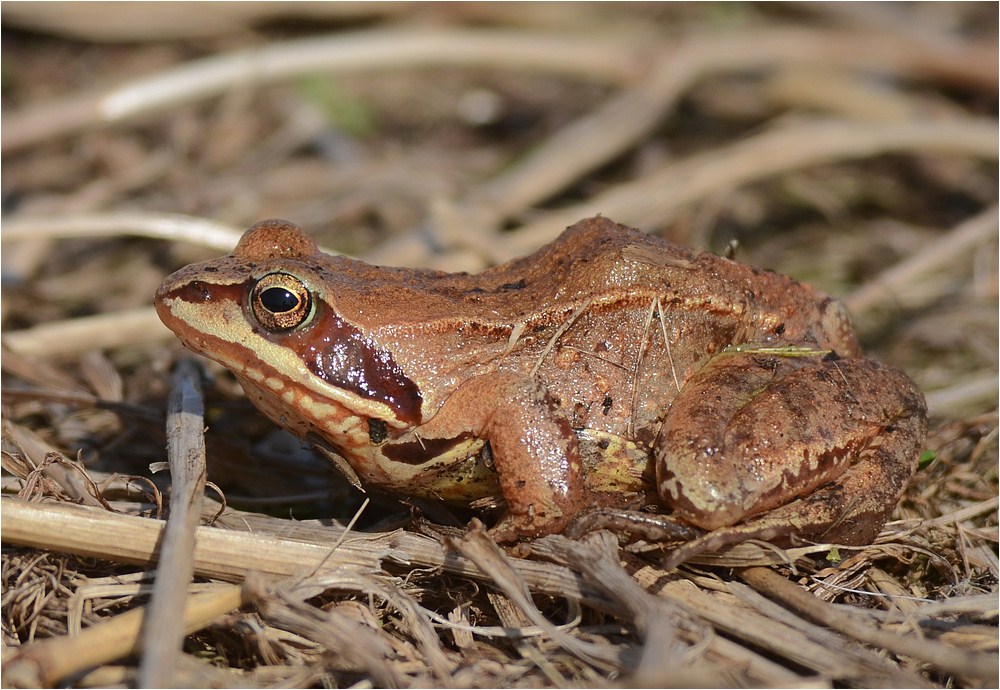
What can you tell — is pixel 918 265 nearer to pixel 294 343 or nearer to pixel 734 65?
pixel 734 65

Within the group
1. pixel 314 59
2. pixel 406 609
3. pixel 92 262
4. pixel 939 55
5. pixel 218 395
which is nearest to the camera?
pixel 406 609

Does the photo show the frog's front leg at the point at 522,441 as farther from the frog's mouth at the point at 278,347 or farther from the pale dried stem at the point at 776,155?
the pale dried stem at the point at 776,155

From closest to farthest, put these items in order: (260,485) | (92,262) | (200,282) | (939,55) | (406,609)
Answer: (406,609)
(200,282)
(260,485)
(92,262)
(939,55)

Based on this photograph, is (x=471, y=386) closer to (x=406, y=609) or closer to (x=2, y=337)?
(x=406, y=609)

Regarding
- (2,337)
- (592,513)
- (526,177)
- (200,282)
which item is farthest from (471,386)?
(526,177)

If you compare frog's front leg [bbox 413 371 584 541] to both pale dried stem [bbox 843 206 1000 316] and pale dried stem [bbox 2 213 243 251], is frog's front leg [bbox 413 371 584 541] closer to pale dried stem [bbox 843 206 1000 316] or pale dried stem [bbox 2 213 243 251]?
pale dried stem [bbox 2 213 243 251]

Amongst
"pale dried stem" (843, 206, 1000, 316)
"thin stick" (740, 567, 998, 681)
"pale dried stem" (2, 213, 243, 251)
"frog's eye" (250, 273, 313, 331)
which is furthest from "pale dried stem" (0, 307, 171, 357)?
"pale dried stem" (843, 206, 1000, 316)

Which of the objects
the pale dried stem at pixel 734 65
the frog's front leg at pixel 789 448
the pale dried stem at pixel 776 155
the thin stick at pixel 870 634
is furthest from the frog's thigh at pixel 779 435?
the pale dried stem at pixel 734 65
